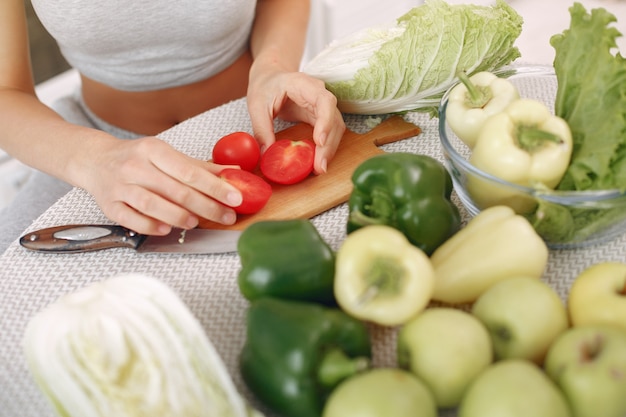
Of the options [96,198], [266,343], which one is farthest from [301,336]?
[96,198]

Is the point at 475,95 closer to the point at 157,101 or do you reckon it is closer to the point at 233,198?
the point at 233,198

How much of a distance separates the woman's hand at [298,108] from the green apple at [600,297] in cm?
45

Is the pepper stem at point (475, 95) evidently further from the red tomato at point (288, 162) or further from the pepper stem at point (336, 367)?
the pepper stem at point (336, 367)

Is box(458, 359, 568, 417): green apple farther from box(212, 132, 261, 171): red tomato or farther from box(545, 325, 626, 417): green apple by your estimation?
box(212, 132, 261, 171): red tomato

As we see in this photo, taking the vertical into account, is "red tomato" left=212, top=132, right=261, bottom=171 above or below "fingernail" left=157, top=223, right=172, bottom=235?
above

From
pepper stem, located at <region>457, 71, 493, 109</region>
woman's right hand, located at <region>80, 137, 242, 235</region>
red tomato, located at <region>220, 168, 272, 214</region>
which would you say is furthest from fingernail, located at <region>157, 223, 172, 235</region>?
pepper stem, located at <region>457, 71, 493, 109</region>

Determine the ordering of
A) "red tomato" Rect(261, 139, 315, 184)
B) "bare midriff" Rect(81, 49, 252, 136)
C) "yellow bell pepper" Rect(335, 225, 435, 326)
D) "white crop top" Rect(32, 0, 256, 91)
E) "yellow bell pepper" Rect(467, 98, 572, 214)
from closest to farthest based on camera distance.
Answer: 1. "yellow bell pepper" Rect(335, 225, 435, 326)
2. "yellow bell pepper" Rect(467, 98, 572, 214)
3. "red tomato" Rect(261, 139, 315, 184)
4. "white crop top" Rect(32, 0, 256, 91)
5. "bare midriff" Rect(81, 49, 252, 136)

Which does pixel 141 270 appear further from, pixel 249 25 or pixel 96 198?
pixel 249 25

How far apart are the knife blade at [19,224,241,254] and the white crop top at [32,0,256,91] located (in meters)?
0.55

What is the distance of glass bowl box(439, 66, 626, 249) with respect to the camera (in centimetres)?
75

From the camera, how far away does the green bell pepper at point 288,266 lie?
0.71m

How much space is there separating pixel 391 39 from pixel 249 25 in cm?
56

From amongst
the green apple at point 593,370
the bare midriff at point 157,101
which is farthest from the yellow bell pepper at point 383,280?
the bare midriff at point 157,101

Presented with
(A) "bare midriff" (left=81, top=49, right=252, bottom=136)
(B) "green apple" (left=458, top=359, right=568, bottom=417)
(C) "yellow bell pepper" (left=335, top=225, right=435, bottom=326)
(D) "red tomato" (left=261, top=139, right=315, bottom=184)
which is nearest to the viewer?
(B) "green apple" (left=458, top=359, right=568, bottom=417)
